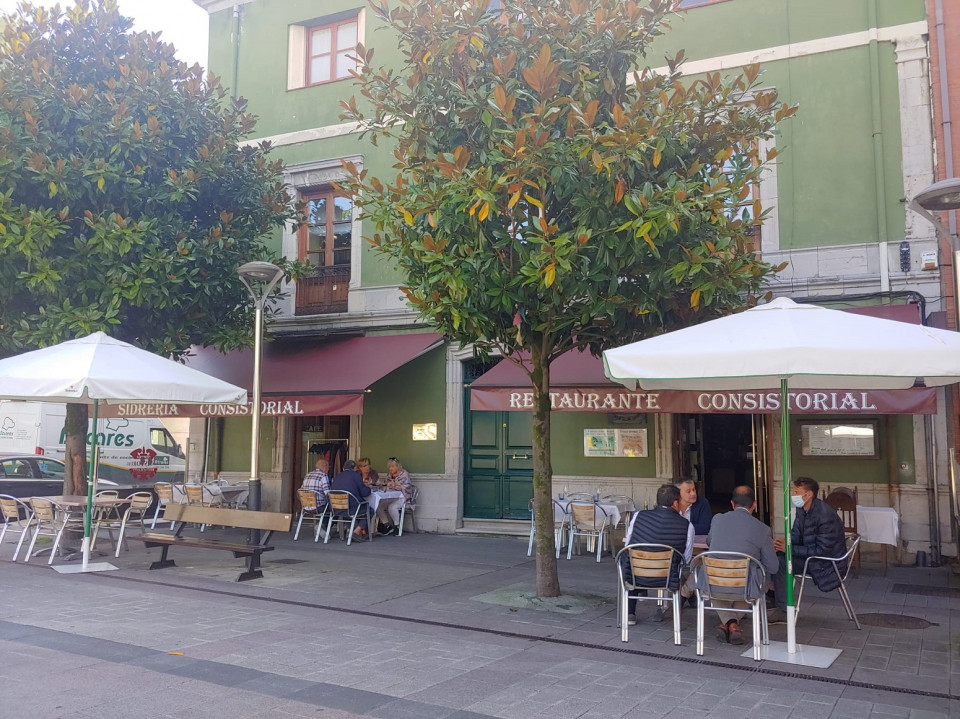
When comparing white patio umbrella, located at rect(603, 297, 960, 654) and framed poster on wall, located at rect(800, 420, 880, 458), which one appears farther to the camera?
framed poster on wall, located at rect(800, 420, 880, 458)

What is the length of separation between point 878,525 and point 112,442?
50.6 feet

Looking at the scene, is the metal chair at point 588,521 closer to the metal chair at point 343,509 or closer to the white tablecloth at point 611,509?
the white tablecloth at point 611,509

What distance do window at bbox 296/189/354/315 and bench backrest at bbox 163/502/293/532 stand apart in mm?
5148

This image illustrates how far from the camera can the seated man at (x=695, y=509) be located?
769 cm

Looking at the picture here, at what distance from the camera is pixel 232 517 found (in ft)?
30.2

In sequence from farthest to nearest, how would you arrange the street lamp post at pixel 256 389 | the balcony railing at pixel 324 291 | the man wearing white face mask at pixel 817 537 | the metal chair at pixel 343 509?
the balcony railing at pixel 324 291 < the metal chair at pixel 343 509 < the street lamp post at pixel 256 389 < the man wearing white face mask at pixel 817 537

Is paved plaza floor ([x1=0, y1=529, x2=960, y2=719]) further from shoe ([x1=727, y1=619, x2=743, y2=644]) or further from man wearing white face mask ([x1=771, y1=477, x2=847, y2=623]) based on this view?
man wearing white face mask ([x1=771, y1=477, x2=847, y2=623])

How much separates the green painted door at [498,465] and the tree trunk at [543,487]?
4772 millimetres

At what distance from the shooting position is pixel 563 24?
Result: 7137 millimetres

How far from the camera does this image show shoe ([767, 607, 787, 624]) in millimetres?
6809

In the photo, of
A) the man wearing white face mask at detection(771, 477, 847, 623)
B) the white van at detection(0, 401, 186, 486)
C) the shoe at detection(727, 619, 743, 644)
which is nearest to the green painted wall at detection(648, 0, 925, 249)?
the man wearing white face mask at detection(771, 477, 847, 623)

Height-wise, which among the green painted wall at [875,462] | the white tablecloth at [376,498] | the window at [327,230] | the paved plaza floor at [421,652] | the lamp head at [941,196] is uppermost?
the window at [327,230]

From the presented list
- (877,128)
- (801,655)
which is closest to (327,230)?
(877,128)

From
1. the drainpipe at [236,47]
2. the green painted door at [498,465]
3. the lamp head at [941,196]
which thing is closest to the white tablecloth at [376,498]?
the green painted door at [498,465]
